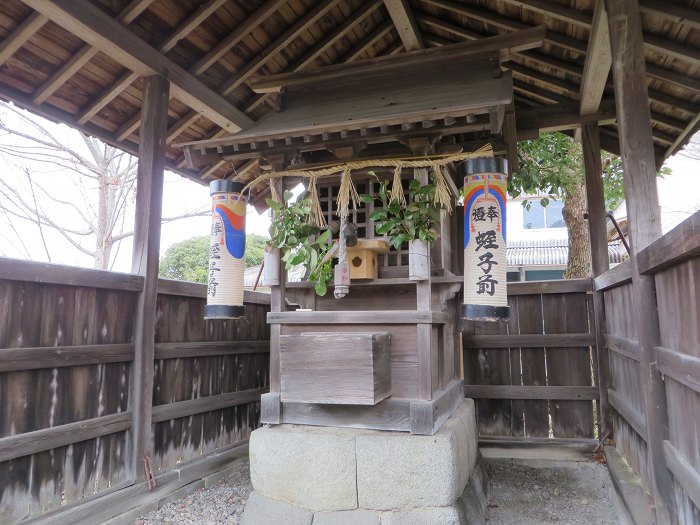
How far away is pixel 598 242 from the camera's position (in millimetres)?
5359

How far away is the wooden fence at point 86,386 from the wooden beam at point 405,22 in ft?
12.0

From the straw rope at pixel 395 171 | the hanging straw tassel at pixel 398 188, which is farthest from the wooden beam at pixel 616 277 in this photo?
the hanging straw tassel at pixel 398 188

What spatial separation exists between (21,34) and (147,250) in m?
2.06

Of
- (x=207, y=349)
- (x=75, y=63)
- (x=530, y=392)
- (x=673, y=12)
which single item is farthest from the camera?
(x=530, y=392)

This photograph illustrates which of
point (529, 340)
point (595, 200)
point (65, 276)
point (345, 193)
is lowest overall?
point (529, 340)

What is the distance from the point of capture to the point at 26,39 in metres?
3.96

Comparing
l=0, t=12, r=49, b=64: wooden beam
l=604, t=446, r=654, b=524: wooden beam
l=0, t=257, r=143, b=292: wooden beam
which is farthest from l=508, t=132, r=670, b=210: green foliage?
l=0, t=12, r=49, b=64: wooden beam

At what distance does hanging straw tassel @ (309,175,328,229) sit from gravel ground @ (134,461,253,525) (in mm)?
2683

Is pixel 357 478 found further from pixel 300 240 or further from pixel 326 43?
pixel 326 43

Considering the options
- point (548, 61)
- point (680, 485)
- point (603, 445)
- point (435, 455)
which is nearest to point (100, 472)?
point (435, 455)

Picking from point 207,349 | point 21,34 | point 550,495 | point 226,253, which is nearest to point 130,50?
point 21,34

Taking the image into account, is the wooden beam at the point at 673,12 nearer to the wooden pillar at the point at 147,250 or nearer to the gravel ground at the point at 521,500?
the gravel ground at the point at 521,500

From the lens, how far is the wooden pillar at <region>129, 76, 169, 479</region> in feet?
13.3

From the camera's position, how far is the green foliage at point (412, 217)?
3.74 meters
